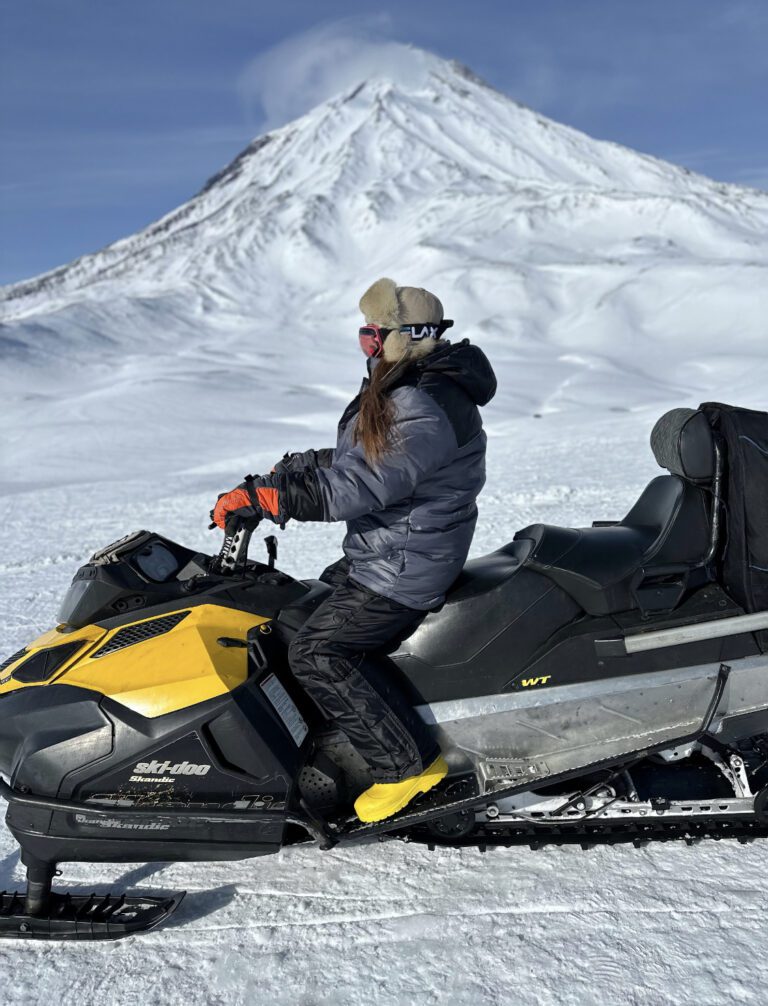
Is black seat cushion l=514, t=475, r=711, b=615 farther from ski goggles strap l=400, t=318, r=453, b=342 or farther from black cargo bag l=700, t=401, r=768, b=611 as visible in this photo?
ski goggles strap l=400, t=318, r=453, b=342

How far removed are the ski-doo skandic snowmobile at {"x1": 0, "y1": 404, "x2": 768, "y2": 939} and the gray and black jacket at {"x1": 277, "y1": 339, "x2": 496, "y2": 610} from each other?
0.21 m

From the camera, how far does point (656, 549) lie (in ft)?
8.45

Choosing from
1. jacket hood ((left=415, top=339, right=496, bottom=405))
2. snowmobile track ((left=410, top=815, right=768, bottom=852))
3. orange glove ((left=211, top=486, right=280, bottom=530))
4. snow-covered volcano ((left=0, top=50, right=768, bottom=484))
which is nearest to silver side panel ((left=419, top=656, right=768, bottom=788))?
snowmobile track ((left=410, top=815, right=768, bottom=852))

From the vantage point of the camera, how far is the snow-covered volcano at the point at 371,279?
1897cm

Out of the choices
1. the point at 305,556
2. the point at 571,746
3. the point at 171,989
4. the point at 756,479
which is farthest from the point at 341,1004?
the point at 305,556

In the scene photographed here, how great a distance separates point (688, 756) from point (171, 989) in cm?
166

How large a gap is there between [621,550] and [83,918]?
1816 mm

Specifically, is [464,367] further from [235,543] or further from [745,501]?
[745,501]

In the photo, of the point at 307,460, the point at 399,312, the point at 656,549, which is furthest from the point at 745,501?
the point at 307,460

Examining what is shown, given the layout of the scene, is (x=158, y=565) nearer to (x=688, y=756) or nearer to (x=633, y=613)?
(x=633, y=613)

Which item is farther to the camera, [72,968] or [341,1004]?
[72,968]

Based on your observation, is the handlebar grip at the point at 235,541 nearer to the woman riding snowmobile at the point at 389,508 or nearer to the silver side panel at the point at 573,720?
the woman riding snowmobile at the point at 389,508

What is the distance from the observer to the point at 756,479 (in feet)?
8.15

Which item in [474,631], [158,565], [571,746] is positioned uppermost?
[158,565]
